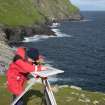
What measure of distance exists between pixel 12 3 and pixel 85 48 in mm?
69361

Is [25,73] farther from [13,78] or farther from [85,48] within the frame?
Result: [85,48]

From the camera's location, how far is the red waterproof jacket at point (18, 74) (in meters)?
13.9

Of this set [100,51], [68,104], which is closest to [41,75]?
→ [68,104]

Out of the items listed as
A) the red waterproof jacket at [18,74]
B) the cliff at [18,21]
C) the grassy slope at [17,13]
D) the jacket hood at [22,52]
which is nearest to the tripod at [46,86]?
the red waterproof jacket at [18,74]

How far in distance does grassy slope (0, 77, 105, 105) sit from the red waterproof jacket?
3277mm

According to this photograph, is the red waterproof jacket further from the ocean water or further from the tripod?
the ocean water

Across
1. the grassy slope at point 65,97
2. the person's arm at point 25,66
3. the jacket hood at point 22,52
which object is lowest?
the grassy slope at point 65,97

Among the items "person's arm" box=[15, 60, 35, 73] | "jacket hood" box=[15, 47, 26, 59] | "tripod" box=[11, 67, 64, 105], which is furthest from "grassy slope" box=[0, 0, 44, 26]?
"person's arm" box=[15, 60, 35, 73]

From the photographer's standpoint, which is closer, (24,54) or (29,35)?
(24,54)

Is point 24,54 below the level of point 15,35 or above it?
above

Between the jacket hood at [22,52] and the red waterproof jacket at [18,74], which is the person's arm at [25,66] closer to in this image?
the red waterproof jacket at [18,74]

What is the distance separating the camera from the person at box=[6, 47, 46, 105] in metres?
13.8

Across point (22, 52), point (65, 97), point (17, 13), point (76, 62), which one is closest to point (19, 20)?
point (17, 13)

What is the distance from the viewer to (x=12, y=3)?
589ft
